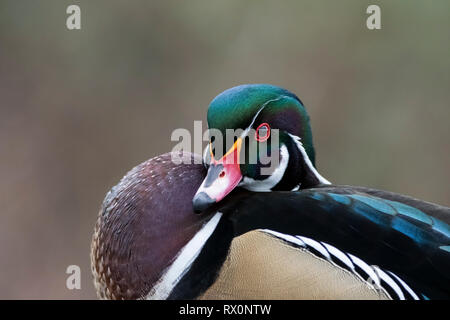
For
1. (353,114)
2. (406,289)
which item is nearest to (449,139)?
(353,114)

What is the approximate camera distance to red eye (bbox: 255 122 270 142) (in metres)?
1.53

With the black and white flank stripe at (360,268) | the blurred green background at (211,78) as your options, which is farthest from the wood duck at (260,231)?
the blurred green background at (211,78)

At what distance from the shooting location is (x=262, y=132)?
5.03ft

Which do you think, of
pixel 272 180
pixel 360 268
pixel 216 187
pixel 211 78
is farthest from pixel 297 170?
pixel 211 78

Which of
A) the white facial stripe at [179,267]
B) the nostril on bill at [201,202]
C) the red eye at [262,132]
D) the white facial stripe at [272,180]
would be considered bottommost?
the white facial stripe at [179,267]

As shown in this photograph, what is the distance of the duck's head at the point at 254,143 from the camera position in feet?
4.90

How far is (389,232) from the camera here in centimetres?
135

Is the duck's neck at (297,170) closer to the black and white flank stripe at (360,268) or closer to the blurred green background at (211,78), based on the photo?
the black and white flank stripe at (360,268)

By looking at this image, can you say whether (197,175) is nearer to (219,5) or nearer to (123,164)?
(123,164)

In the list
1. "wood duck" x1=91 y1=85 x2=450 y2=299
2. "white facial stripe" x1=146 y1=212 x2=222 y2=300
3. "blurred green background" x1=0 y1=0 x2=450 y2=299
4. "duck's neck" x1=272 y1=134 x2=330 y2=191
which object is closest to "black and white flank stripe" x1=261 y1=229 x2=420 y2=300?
"wood duck" x1=91 y1=85 x2=450 y2=299

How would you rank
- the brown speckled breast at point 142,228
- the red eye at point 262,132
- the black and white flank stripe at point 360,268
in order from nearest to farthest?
the black and white flank stripe at point 360,268, the brown speckled breast at point 142,228, the red eye at point 262,132

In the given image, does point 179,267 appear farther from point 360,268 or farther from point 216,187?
point 360,268

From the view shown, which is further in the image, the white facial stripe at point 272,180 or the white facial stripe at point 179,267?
the white facial stripe at point 272,180

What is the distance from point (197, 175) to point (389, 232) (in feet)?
1.65
